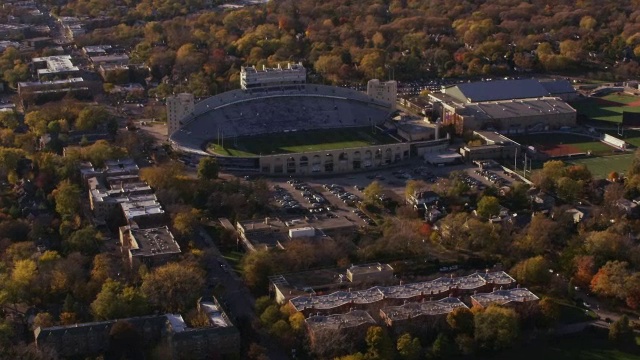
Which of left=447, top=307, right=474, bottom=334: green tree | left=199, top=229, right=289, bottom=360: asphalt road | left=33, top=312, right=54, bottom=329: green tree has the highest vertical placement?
left=33, top=312, right=54, bottom=329: green tree

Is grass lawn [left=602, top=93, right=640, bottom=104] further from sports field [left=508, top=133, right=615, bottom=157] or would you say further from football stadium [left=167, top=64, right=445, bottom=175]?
football stadium [left=167, top=64, right=445, bottom=175]

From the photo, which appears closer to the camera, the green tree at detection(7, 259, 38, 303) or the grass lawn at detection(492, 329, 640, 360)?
the grass lawn at detection(492, 329, 640, 360)

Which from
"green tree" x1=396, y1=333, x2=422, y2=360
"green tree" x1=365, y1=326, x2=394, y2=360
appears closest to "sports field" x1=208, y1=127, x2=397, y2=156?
"green tree" x1=365, y1=326, x2=394, y2=360

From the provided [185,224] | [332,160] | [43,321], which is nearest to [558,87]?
[332,160]

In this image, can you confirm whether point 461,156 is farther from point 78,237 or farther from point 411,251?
point 78,237

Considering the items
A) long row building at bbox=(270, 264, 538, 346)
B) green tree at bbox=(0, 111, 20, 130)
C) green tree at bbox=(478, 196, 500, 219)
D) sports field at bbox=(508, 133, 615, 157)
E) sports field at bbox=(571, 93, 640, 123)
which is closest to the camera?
long row building at bbox=(270, 264, 538, 346)

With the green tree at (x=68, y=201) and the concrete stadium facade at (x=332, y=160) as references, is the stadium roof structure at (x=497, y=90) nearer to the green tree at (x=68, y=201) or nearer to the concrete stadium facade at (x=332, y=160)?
the concrete stadium facade at (x=332, y=160)
